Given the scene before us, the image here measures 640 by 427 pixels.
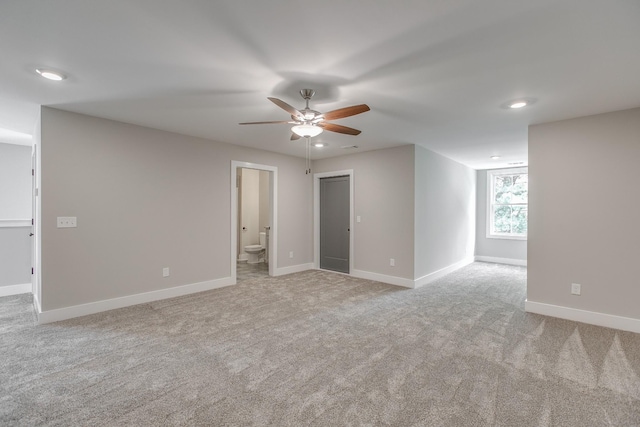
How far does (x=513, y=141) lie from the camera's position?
4672mm

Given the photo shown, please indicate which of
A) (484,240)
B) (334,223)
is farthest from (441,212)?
(484,240)

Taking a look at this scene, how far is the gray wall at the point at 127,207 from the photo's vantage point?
3.41 meters

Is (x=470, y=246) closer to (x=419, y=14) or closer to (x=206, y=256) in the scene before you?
(x=206, y=256)

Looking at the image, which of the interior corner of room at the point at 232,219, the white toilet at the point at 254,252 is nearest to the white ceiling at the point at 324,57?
the interior corner of room at the point at 232,219

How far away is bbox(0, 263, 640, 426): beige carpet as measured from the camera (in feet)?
6.21

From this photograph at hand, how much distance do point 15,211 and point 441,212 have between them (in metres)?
7.53

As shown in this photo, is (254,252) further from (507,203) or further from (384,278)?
(507,203)

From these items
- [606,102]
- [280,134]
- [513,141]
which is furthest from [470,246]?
[280,134]

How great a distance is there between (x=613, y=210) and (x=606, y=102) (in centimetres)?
121

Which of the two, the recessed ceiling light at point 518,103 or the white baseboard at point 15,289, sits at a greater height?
the recessed ceiling light at point 518,103

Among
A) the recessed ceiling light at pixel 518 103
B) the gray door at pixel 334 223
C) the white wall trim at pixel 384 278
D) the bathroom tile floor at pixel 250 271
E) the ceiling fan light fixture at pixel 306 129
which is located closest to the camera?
the ceiling fan light fixture at pixel 306 129

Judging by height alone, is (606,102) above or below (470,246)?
above

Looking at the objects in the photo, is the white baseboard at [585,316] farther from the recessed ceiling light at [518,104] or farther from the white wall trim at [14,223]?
the white wall trim at [14,223]

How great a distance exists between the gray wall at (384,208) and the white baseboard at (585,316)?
1757 mm
